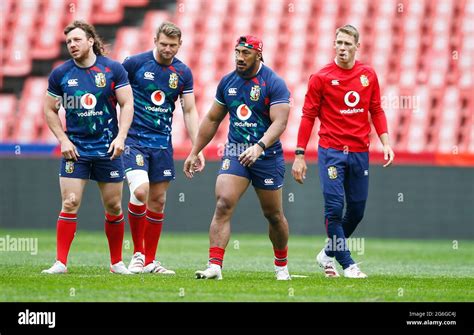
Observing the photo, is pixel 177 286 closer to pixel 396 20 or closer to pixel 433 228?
pixel 433 228

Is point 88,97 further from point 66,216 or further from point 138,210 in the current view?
point 138,210

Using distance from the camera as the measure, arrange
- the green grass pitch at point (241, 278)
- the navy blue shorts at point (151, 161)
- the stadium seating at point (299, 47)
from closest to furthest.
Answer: the green grass pitch at point (241, 278), the navy blue shorts at point (151, 161), the stadium seating at point (299, 47)

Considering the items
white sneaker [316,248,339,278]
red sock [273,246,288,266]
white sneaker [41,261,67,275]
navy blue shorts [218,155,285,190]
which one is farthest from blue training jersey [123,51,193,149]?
white sneaker [316,248,339,278]

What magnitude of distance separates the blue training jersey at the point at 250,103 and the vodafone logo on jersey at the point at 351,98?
938 millimetres

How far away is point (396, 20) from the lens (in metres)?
21.7

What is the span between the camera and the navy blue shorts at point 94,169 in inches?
391

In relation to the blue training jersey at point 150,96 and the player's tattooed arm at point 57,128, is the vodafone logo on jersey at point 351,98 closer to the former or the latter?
the blue training jersey at point 150,96

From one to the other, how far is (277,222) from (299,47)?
12.3 metres

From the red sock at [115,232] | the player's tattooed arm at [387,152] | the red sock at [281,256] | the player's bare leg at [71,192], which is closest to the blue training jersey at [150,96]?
the red sock at [115,232]

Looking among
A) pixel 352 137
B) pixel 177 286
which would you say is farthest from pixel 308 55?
pixel 177 286

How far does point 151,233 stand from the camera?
1086 centimetres

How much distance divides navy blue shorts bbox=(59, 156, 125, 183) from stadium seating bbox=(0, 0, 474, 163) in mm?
10066

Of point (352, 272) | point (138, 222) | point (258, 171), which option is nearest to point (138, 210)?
point (138, 222)
